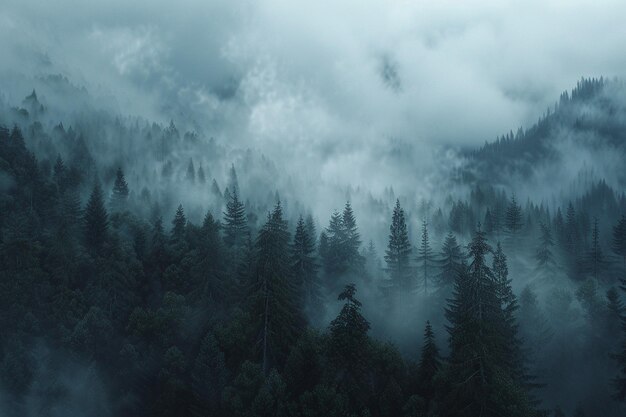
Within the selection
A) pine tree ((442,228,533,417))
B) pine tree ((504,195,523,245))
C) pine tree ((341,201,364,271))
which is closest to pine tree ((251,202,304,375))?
pine tree ((442,228,533,417))

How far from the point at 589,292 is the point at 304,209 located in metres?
95.3

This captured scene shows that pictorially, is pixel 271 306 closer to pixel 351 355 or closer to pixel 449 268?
pixel 351 355

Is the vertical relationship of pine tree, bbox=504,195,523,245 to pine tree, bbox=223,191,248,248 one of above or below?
above

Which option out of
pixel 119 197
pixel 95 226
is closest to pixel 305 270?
pixel 95 226

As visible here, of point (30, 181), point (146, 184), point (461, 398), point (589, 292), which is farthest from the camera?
point (146, 184)

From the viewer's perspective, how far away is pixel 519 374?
4566 centimetres

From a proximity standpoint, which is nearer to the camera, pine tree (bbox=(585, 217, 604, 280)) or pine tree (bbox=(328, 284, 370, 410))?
pine tree (bbox=(328, 284, 370, 410))

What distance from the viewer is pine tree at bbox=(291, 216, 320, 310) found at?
216ft

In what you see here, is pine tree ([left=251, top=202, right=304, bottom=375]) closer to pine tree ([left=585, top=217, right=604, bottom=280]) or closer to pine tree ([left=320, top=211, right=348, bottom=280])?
pine tree ([left=320, top=211, right=348, bottom=280])

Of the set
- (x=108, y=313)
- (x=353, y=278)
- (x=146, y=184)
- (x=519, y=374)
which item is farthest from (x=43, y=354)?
(x=146, y=184)

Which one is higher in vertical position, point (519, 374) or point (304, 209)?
point (304, 209)

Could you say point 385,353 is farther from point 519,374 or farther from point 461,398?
point 461,398

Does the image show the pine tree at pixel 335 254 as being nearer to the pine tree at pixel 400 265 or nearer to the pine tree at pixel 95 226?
the pine tree at pixel 400 265

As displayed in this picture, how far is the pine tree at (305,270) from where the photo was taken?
65.9 meters
